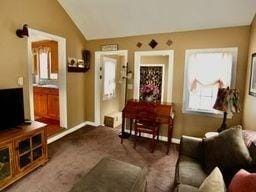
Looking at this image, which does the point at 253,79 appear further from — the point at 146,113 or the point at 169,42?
the point at 146,113

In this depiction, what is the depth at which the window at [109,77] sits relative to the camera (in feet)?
16.2

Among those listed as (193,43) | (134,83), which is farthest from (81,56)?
(193,43)

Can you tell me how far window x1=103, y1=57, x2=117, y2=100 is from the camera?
4942 mm

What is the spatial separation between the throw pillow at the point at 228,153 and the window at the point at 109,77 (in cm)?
353

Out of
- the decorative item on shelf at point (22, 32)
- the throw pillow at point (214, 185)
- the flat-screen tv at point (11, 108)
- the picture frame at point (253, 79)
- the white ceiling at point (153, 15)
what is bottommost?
the throw pillow at point (214, 185)

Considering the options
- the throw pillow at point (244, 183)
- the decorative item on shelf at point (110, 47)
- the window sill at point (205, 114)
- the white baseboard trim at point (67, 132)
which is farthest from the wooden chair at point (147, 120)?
the throw pillow at point (244, 183)

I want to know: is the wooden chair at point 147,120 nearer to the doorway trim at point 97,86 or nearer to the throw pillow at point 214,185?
the doorway trim at point 97,86

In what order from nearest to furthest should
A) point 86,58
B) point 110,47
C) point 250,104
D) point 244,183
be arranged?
point 244,183, point 250,104, point 110,47, point 86,58

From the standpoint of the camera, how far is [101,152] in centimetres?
333

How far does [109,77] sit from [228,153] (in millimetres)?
4002

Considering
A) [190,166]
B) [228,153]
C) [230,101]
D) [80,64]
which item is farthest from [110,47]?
[228,153]

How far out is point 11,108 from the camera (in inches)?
102

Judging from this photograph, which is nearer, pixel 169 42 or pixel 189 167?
pixel 189 167

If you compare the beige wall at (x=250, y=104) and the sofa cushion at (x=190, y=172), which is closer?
the sofa cushion at (x=190, y=172)
